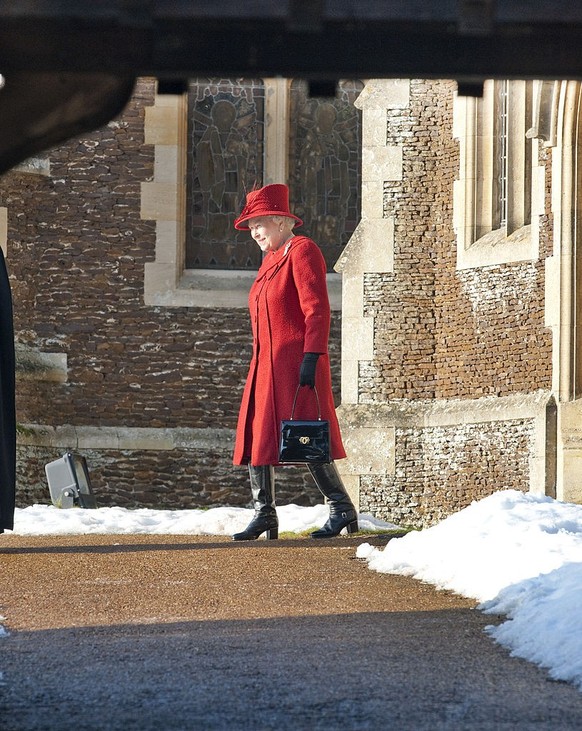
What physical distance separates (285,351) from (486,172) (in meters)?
4.56

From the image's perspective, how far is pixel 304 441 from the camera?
9234 mm

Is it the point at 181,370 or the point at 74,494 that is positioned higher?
the point at 181,370

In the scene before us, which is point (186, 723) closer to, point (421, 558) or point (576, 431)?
point (421, 558)

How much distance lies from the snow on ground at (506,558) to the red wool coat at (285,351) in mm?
1164

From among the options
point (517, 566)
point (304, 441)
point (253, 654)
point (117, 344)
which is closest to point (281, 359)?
point (304, 441)

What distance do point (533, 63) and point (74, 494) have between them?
10563 mm

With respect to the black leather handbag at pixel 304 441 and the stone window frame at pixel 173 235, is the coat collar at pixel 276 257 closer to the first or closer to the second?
the black leather handbag at pixel 304 441

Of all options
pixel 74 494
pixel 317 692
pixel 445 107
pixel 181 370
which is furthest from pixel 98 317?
pixel 317 692

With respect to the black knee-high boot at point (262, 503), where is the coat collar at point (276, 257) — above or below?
above

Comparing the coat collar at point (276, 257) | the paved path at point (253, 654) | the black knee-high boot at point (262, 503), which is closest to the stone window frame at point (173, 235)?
the coat collar at point (276, 257)

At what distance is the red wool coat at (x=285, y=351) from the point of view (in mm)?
9547

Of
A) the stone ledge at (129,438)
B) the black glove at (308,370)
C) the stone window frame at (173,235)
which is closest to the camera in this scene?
the black glove at (308,370)

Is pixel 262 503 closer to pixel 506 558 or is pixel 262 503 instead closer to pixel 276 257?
pixel 276 257

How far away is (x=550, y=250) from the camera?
12414 millimetres
